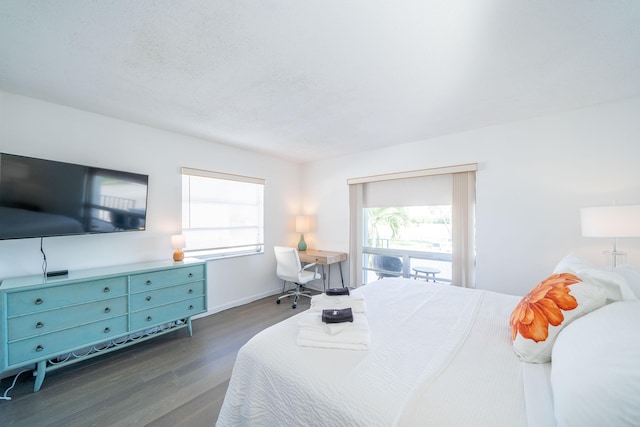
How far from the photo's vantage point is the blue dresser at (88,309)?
1765 millimetres

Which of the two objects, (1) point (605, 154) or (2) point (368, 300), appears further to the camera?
(1) point (605, 154)

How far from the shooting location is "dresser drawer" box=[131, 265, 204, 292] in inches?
92.4

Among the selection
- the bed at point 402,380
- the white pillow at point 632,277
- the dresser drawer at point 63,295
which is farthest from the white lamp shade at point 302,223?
the white pillow at point 632,277

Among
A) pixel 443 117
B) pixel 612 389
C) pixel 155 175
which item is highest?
pixel 443 117

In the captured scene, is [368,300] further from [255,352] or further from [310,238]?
[310,238]

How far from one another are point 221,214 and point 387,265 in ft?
8.76

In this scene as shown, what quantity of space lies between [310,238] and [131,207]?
2.77 meters

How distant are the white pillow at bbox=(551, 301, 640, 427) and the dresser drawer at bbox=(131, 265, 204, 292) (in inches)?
116

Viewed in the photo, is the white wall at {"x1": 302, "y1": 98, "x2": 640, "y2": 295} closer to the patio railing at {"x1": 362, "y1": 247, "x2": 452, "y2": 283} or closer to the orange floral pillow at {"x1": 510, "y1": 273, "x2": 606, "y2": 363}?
the patio railing at {"x1": 362, "y1": 247, "x2": 452, "y2": 283}

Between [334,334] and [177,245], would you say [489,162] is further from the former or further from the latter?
[177,245]

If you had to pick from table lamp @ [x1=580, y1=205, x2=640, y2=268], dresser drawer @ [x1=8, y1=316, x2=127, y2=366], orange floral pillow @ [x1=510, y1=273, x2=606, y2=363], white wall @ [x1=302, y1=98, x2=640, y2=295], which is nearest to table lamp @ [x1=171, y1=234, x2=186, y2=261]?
dresser drawer @ [x1=8, y1=316, x2=127, y2=366]

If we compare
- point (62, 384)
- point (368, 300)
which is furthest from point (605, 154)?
point (62, 384)

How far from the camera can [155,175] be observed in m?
2.90

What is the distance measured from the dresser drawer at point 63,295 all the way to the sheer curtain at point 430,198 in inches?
118
